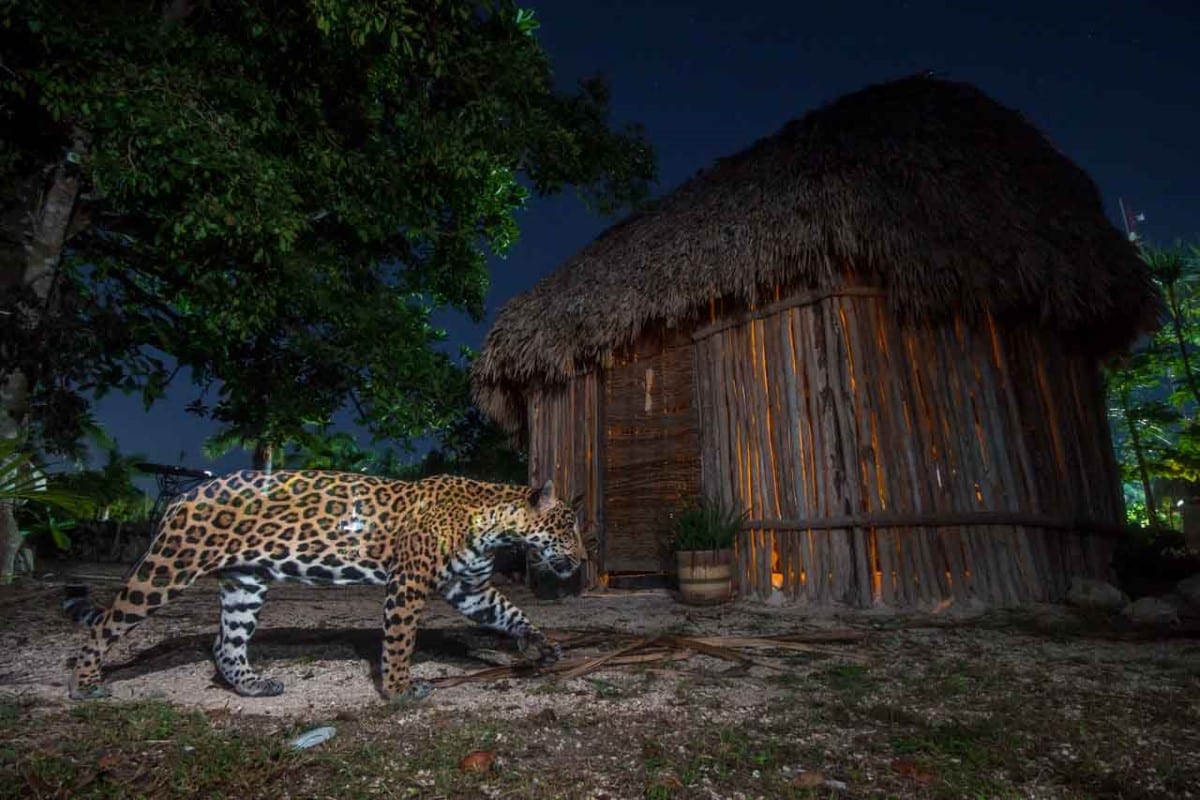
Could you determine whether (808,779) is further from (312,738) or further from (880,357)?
(880,357)

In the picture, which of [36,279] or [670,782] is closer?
[670,782]

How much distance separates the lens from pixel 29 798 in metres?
2.19

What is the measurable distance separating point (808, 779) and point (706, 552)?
4.81m

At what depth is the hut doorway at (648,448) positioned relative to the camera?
8500 millimetres

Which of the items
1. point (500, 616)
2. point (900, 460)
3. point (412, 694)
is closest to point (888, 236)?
point (900, 460)

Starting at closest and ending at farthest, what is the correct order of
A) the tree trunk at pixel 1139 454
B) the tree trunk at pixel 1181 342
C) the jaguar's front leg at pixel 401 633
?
1. the jaguar's front leg at pixel 401 633
2. the tree trunk at pixel 1181 342
3. the tree trunk at pixel 1139 454

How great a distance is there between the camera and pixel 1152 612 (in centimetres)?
555

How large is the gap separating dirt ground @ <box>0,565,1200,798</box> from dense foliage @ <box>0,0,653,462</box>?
147 inches

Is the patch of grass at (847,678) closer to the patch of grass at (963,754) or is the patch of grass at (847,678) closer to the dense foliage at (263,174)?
the patch of grass at (963,754)

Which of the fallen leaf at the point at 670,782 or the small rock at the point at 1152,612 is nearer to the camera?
the fallen leaf at the point at 670,782

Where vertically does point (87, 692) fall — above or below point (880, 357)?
below

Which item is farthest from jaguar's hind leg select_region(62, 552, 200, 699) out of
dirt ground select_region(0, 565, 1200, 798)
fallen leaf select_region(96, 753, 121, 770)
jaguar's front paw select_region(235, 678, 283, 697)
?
A: fallen leaf select_region(96, 753, 121, 770)

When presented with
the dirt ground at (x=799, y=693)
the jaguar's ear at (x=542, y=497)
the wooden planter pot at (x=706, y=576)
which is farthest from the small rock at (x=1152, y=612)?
the jaguar's ear at (x=542, y=497)

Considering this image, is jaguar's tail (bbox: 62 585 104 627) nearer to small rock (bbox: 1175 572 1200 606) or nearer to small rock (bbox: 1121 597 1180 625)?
Result: small rock (bbox: 1121 597 1180 625)
